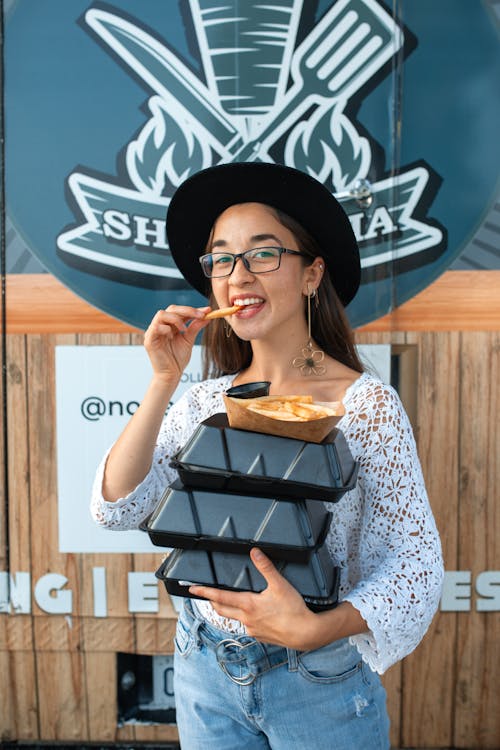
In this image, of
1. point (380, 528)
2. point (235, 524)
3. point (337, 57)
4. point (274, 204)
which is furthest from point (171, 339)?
point (337, 57)

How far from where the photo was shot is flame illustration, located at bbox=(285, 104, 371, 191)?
2.24 metres

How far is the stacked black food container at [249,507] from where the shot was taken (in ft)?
3.41

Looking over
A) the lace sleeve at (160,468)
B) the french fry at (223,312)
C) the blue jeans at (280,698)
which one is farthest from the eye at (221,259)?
the blue jeans at (280,698)

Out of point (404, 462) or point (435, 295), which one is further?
point (435, 295)

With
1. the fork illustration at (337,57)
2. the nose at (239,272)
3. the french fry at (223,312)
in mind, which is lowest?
the french fry at (223,312)

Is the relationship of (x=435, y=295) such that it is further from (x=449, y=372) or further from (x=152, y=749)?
(x=152, y=749)

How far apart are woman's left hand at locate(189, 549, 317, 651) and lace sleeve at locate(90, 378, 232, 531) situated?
40 cm

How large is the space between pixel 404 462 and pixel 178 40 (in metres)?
1.83

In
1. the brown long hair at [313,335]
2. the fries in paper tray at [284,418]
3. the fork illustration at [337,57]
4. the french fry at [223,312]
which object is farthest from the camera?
the fork illustration at [337,57]

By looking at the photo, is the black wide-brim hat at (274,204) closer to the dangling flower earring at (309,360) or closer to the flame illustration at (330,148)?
the dangling flower earring at (309,360)

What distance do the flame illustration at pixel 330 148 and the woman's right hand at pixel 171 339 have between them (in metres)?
1.14

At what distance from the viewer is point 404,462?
1202 millimetres

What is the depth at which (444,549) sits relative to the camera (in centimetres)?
235

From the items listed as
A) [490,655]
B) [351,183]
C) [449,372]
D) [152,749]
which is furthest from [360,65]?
[152,749]
